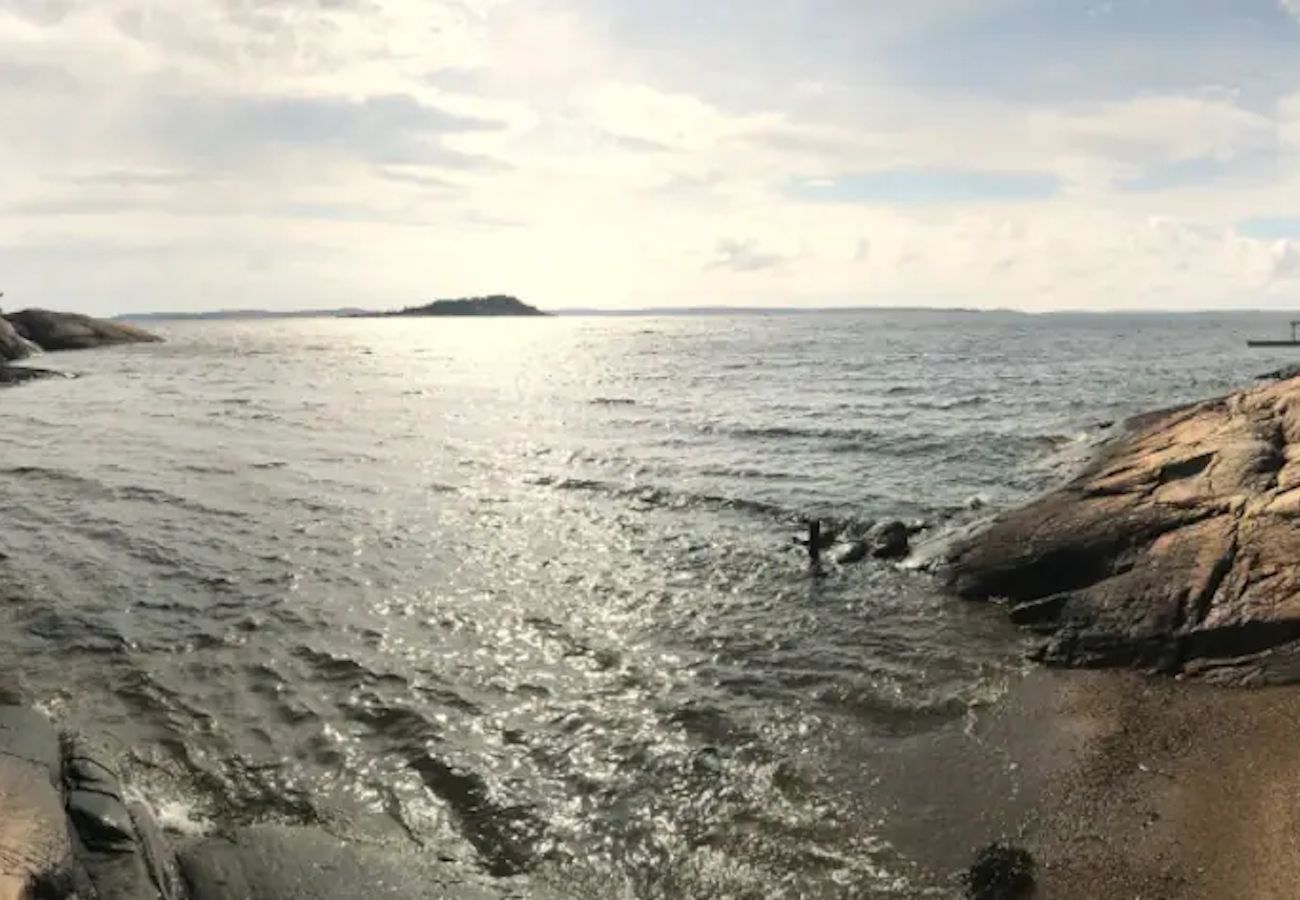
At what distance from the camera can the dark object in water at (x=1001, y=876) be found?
27.9 feet

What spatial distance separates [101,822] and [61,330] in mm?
101951

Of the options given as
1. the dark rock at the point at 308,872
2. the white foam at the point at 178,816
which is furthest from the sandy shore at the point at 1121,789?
the white foam at the point at 178,816

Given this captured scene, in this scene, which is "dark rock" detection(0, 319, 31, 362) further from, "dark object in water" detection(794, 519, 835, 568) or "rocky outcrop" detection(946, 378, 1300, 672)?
"rocky outcrop" detection(946, 378, 1300, 672)

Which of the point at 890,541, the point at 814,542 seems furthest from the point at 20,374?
the point at 890,541

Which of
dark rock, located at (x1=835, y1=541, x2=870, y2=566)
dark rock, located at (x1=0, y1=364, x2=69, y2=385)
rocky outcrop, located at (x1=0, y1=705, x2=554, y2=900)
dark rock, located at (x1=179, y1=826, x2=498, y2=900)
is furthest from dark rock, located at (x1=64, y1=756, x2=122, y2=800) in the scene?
dark rock, located at (x1=0, y1=364, x2=69, y2=385)

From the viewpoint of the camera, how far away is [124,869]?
24.2 ft

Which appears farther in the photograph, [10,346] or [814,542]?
[10,346]

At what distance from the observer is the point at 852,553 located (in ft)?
64.4

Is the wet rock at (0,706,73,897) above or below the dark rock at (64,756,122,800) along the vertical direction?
above

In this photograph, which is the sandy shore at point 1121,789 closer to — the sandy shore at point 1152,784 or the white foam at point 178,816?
the sandy shore at point 1152,784

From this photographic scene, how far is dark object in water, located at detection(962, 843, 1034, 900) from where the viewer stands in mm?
8508

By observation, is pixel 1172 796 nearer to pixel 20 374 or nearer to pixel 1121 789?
pixel 1121 789

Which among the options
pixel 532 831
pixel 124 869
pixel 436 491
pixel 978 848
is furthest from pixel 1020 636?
pixel 436 491

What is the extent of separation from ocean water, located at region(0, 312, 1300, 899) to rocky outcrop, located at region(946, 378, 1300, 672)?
140cm
